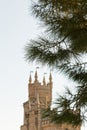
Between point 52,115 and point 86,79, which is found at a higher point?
point 86,79

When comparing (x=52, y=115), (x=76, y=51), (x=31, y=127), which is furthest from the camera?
(x=31, y=127)

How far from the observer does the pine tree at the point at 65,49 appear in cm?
629

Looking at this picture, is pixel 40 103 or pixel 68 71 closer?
pixel 68 71

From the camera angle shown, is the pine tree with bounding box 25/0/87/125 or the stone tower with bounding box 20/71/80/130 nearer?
the pine tree with bounding box 25/0/87/125

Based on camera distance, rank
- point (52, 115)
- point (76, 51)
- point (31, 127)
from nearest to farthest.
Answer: point (52, 115) < point (76, 51) < point (31, 127)

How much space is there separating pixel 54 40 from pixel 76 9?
573 millimetres

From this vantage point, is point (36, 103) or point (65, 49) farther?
point (36, 103)

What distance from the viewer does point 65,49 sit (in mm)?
6672

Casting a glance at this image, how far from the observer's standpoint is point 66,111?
20.7 feet

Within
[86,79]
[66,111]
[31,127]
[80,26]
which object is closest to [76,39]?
[80,26]

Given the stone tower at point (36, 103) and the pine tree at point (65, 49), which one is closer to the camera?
the pine tree at point (65, 49)

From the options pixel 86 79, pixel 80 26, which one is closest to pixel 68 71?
pixel 86 79

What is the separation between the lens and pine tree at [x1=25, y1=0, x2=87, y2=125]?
6.29 m

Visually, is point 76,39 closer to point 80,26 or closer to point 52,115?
point 80,26
